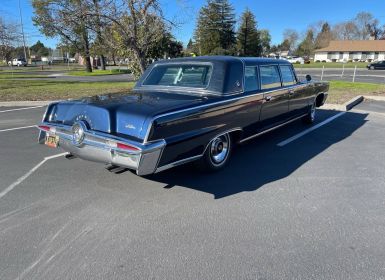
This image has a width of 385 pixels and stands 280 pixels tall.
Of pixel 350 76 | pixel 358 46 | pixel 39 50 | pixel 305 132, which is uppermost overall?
A: pixel 358 46

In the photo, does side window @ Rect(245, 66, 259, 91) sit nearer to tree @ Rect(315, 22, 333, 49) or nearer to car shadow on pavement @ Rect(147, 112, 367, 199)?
car shadow on pavement @ Rect(147, 112, 367, 199)

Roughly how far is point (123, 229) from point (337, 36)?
12636 cm

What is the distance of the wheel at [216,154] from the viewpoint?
4.50 meters

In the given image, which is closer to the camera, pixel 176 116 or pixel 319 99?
pixel 176 116

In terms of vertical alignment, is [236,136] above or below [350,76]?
above

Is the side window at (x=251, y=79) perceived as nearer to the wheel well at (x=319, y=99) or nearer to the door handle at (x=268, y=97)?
the door handle at (x=268, y=97)

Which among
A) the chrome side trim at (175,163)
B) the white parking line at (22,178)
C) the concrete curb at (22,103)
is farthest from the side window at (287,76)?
the concrete curb at (22,103)

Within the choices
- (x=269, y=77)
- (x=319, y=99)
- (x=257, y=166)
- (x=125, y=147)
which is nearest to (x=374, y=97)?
(x=319, y=99)

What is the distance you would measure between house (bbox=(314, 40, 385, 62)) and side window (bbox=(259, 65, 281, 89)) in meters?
92.1

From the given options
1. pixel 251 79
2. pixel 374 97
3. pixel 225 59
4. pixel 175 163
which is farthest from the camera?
pixel 374 97

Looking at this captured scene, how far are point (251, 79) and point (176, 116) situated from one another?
79.8 inches

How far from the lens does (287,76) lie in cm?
655

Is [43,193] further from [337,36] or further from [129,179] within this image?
[337,36]

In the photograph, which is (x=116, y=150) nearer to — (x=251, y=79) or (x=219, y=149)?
(x=219, y=149)
